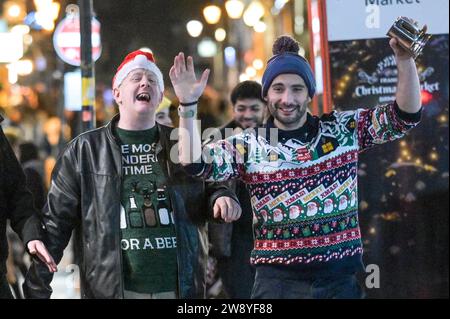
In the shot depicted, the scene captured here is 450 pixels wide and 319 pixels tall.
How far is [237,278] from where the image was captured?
560 cm

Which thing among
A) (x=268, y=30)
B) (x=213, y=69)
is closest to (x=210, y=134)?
(x=213, y=69)

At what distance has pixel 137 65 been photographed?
4840 millimetres

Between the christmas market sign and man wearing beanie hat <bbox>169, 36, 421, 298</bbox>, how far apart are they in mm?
739

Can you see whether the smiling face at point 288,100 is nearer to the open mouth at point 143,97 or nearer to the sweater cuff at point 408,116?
the sweater cuff at point 408,116

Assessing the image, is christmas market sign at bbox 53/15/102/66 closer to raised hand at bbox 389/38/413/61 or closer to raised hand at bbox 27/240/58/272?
raised hand at bbox 27/240/58/272

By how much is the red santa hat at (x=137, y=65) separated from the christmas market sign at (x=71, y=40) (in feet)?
0.87

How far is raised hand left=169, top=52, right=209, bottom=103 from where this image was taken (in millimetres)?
4531

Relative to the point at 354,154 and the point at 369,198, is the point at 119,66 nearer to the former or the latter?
the point at 354,154

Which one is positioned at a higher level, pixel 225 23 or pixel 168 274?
pixel 225 23

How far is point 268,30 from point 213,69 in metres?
0.39

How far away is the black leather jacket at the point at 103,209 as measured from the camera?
475cm

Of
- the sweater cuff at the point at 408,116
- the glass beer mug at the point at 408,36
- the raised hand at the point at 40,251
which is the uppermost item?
the glass beer mug at the point at 408,36

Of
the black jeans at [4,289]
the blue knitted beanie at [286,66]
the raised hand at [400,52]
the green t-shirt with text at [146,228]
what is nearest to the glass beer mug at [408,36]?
the raised hand at [400,52]

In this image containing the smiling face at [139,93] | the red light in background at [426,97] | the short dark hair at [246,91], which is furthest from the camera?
the red light in background at [426,97]
